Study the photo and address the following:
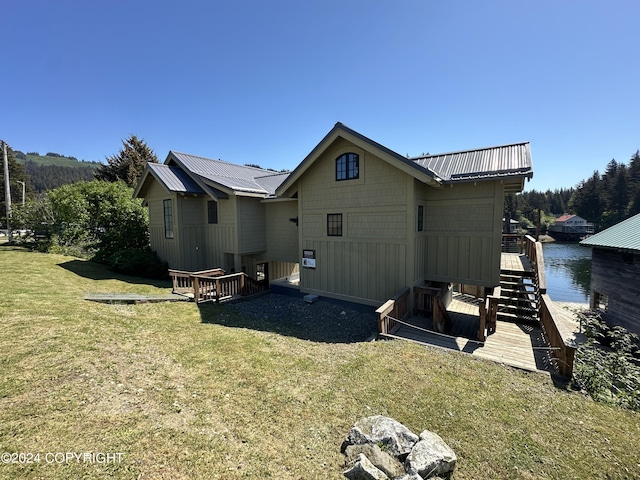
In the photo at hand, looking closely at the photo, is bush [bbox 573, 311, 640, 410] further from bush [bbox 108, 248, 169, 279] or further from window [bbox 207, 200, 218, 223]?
bush [bbox 108, 248, 169, 279]

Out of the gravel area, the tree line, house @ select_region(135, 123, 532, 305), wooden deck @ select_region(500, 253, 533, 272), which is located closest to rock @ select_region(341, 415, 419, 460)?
the gravel area

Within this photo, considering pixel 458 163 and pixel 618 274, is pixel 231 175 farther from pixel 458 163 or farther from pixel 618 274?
pixel 618 274

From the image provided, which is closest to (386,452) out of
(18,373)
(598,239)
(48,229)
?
(18,373)

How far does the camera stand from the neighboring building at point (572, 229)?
58.6 metres

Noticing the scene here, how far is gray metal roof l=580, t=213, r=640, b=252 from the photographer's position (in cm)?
918

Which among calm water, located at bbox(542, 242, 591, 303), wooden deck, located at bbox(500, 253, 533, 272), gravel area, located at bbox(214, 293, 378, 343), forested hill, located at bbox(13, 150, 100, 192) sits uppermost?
forested hill, located at bbox(13, 150, 100, 192)

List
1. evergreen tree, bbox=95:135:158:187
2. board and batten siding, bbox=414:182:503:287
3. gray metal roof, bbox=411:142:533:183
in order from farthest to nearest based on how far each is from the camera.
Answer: evergreen tree, bbox=95:135:158:187 → board and batten siding, bbox=414:182:503:287 → gray metal roof, bbox=411:142:533:183

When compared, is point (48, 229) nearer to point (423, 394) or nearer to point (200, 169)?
point (200, 169)

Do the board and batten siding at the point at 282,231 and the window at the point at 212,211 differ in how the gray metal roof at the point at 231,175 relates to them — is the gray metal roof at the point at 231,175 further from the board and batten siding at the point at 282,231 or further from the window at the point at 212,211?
the window at the point at 212,211

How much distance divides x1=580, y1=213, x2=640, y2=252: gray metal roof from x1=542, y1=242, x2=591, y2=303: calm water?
11.4 metres

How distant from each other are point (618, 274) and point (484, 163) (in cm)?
625

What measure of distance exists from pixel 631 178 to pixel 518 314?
3078 inches

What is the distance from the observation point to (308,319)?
9812 millimetres

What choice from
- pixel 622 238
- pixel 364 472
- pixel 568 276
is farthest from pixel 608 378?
pixel 568 276
